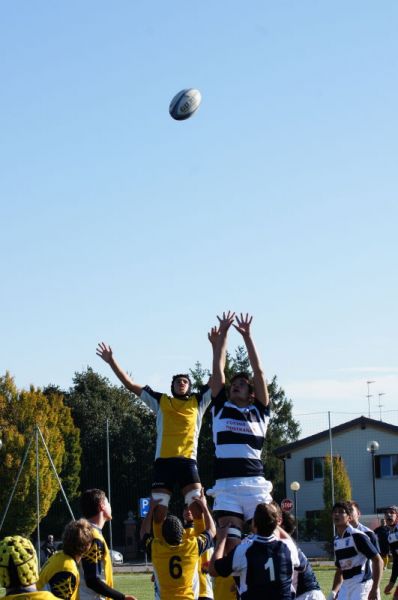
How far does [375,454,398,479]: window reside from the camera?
58.0m

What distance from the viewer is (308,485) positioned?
201 ft

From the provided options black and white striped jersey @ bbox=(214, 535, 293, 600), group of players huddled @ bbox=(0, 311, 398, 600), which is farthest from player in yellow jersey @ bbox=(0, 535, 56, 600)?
black and white striped jersey @ bbox=(214, 535, 293, 600)

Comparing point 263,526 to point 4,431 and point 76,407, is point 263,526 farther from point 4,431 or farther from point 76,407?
point 76,407

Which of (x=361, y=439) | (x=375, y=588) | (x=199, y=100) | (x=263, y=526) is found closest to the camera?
(x=263, y=526)

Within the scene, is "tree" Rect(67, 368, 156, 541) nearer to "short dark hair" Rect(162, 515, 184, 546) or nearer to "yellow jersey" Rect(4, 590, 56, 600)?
"short dark hair" Rect(162, 515, 184, 546)

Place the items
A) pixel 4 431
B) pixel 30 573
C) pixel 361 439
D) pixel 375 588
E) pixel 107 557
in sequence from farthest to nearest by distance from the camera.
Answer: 1. pixel 4 431
2. pixel 361 439
3. pixel 375 588
4. pixel 107 557
5. pixel 30 573

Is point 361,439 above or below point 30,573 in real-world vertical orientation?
above

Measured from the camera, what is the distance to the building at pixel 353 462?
56.3 meters

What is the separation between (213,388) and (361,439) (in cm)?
4634

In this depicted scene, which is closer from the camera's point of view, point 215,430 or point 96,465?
point 215,430

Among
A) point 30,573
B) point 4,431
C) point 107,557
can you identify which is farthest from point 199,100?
point 4,431

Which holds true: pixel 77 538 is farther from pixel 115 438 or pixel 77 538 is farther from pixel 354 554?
pixel 115 438

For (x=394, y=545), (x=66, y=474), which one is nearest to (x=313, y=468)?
(x=66, y=474)

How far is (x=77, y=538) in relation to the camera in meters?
8.70
